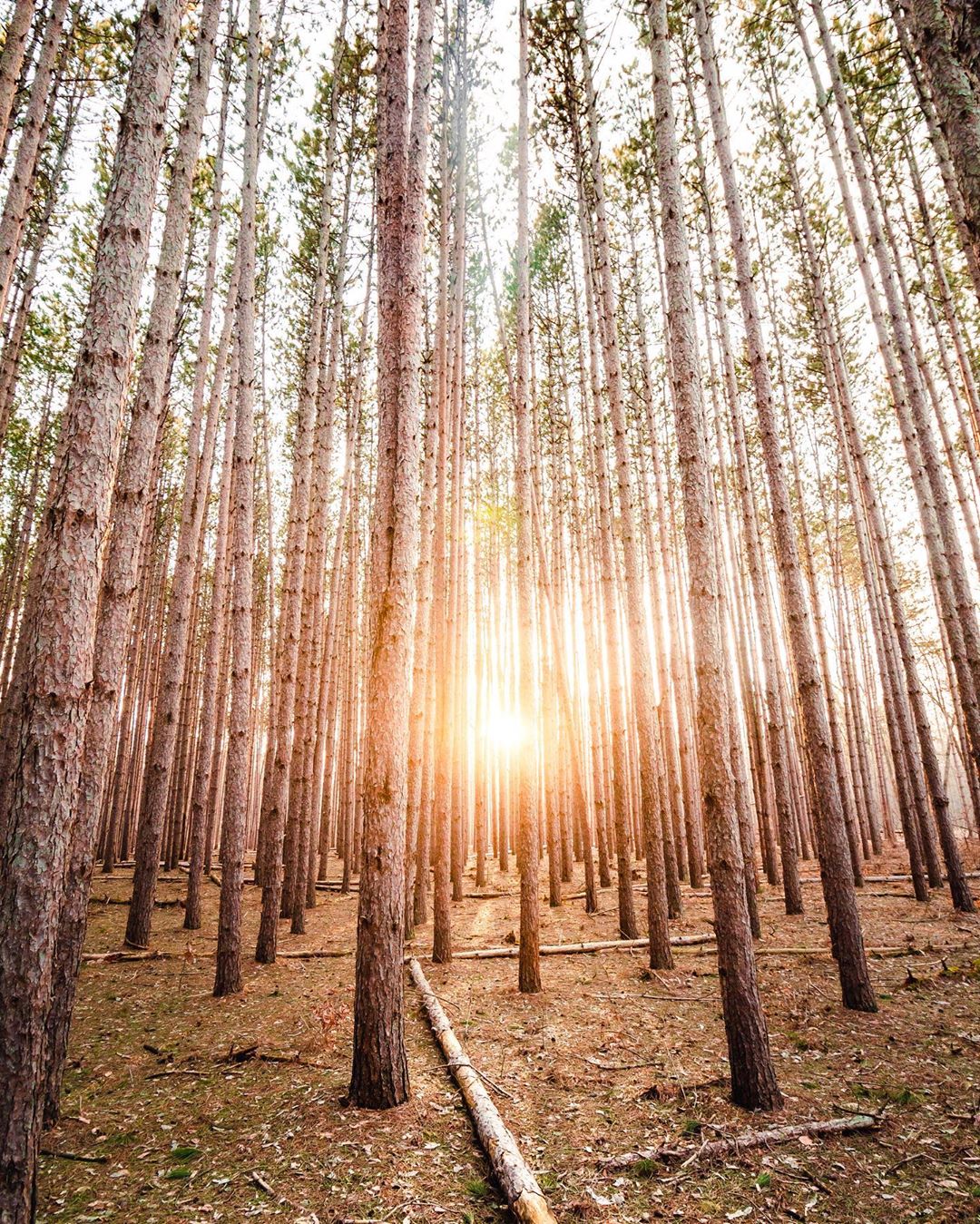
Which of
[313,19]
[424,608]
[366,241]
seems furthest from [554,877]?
[313,19]

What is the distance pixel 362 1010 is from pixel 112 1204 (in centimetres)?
135

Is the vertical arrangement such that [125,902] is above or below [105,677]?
below

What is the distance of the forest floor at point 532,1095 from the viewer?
9.23ft

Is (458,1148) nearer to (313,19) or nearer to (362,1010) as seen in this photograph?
(362,1010)

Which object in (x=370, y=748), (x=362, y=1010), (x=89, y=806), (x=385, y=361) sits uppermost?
(x=385, y=361)

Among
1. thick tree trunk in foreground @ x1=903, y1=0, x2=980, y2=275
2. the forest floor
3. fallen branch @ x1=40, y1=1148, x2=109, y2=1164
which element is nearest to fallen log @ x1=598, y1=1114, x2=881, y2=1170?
the forest floor

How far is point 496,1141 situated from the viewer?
10.1 feet

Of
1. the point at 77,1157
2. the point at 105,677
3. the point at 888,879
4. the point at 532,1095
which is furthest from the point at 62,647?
the point at 888,879

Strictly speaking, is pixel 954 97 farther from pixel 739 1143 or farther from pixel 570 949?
pixel 570 949

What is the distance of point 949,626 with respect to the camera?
7.66 m

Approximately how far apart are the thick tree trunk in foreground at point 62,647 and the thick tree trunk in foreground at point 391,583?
1.58 meters

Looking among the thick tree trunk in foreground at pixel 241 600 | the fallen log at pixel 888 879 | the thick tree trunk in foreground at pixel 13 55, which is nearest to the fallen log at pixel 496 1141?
the thick tree trunk in foreground at pixel 241 600

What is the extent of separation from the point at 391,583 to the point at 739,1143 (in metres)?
3.72

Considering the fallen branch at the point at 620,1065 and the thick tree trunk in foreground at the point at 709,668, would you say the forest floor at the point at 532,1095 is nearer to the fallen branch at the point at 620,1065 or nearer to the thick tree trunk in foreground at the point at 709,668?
the fallen branch at the point at 620,1065
